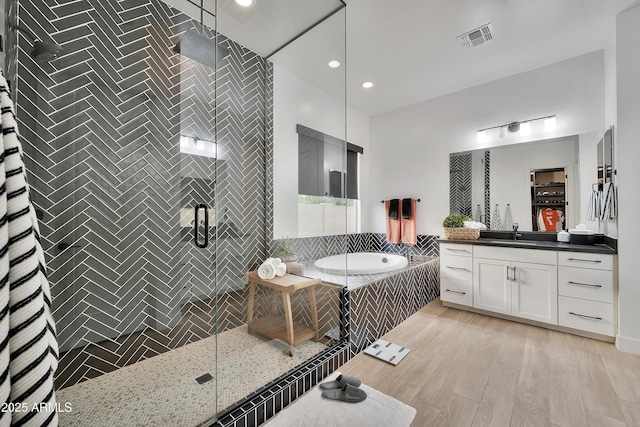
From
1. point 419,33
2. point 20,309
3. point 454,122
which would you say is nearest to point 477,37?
point 419,33

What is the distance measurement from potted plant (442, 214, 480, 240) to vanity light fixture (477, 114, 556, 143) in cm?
106

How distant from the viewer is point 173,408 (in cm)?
151

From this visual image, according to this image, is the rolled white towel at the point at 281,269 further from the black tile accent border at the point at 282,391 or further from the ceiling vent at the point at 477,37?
the ceiling vent at the point at 477,37

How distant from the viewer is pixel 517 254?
109 inches

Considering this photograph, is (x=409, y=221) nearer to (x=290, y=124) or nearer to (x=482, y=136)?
(x=482, y=136)

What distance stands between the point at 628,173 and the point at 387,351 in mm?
2441

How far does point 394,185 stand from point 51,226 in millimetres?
3852

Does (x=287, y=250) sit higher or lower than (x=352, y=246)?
higher

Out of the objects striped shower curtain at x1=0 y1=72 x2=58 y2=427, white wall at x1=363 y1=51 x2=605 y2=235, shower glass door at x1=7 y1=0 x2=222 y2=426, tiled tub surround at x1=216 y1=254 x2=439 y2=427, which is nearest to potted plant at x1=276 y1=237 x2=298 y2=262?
tiled tub surround at x1=216 y1=254 x2=439 y2=427

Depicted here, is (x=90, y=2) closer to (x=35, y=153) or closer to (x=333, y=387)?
(x=35, y=153)

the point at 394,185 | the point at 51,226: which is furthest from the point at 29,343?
the point at 394,185

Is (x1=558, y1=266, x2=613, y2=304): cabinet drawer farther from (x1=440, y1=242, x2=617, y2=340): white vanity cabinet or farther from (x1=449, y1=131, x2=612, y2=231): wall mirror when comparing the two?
(x1=449, y1=131, x2=612, y2=231): wall mirror

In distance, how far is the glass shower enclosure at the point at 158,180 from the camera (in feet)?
5.42

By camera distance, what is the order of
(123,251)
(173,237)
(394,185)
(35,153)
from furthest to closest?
(394,185) → (173,237) → (123,251) → (35,153)
